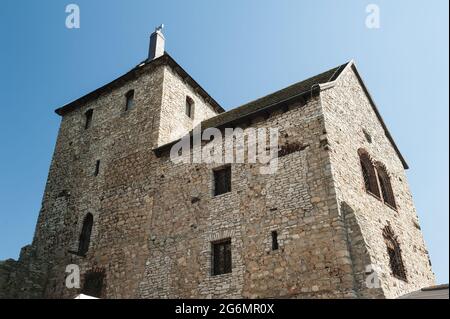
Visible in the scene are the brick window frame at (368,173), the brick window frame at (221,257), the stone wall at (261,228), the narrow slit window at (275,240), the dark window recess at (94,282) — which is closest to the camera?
the stone wall at (261,228)

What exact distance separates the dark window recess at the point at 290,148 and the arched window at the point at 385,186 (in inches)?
160

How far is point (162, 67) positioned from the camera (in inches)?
704

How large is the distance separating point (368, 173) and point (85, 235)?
1110 centimetres

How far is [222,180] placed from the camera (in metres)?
12.8

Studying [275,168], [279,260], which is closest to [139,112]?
[275,168]

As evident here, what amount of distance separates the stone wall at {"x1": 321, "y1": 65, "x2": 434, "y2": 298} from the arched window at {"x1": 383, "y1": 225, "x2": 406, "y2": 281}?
0.25 m

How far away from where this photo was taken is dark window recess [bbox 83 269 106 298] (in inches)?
531

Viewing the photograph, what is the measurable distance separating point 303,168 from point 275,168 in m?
0.90

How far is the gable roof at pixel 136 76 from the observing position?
711 inches

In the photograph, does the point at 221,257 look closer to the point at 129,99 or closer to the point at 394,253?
the point at 394,253

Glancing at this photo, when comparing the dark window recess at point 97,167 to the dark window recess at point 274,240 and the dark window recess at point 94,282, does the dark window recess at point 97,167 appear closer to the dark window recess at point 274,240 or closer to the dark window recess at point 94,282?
the dark window recess at point 94,282

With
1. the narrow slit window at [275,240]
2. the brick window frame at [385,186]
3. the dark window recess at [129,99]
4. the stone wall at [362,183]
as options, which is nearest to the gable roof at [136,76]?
the dark window recess at [129,99]

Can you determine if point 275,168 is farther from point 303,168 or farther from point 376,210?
point 376,210
